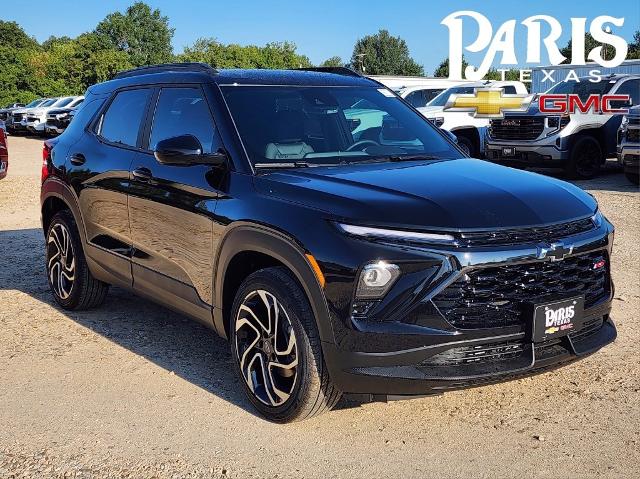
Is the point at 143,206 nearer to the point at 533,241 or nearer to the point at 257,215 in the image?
the point at 257,215

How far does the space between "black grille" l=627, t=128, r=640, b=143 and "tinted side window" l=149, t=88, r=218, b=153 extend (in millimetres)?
9626

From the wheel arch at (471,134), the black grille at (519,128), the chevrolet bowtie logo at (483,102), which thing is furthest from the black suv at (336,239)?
the chevrolet bowtie logo at (483,102)

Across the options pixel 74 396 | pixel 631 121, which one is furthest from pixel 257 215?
pixel 631 121

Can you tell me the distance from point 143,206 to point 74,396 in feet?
4.01

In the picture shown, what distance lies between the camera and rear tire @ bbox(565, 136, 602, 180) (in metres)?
14.9

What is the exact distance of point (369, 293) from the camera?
3.48m

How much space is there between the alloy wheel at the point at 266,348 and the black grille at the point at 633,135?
1023 cm

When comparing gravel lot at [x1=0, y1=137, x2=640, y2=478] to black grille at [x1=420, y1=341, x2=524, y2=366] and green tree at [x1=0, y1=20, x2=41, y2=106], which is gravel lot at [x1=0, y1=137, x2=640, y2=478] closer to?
black grille at [x1=420, y1=341, x2=524, y2=366]

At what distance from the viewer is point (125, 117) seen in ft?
18.0

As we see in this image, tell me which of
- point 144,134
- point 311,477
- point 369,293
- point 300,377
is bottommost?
point 311,477

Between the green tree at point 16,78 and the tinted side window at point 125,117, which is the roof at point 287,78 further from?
the green tree at point 16,78

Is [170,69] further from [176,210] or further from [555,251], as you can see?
[555,251]

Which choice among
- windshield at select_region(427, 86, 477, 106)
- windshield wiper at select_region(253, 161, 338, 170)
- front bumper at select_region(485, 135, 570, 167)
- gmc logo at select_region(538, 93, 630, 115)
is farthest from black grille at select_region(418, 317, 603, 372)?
windshield at select_region(427, 86, 477, 106)

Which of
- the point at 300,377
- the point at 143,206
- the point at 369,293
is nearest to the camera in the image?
the point at 369,293
